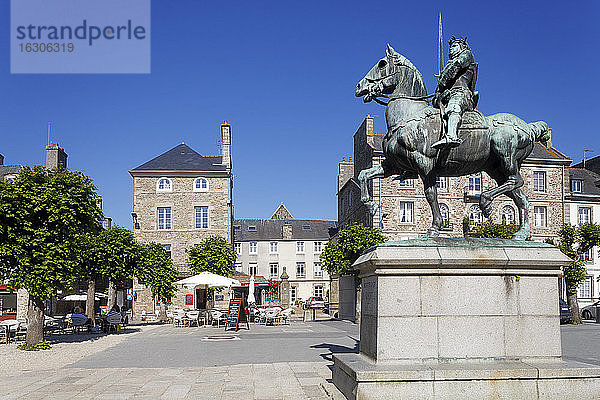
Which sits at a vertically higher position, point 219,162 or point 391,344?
point 219,162

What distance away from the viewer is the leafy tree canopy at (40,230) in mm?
17062

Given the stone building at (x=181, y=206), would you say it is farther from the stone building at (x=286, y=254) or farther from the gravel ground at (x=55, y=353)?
the gravel ground at (x=55, y=353)

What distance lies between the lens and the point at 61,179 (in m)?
18.1

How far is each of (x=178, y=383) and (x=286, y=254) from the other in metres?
56.1

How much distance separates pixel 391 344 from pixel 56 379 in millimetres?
6623

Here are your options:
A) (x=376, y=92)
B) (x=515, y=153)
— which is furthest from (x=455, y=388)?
(x=376, y=92)

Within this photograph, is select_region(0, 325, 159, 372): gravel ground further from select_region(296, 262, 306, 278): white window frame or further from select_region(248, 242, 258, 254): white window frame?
select_region(296, 262, 306, 278): white window frame

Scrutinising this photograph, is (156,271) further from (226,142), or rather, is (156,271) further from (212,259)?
(226,142)

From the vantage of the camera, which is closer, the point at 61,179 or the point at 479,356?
the point at 479,356

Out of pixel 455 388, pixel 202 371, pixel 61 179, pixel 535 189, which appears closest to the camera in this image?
pixel 455 388

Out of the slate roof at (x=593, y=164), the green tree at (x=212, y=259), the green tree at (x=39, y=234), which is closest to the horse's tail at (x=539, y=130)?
the green tree at (x=39, y=234)

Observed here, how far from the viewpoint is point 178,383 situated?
10.2 m

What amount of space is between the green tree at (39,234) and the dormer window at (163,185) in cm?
2617

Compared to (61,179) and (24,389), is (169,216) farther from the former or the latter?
(24,389)
